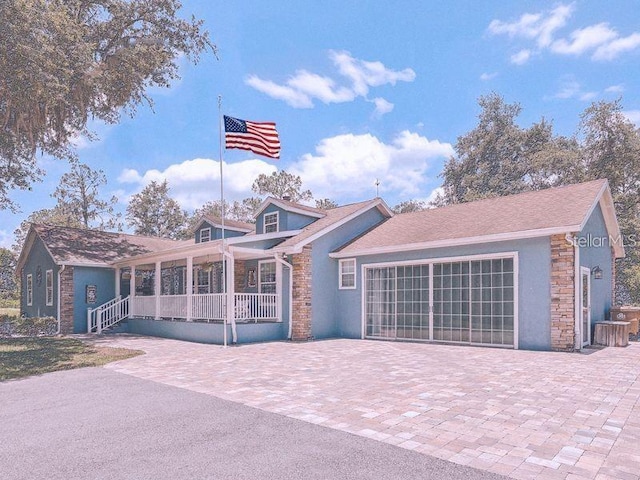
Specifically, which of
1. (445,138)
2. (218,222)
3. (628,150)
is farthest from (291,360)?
(445,138)

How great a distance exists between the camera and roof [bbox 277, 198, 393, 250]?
1452 cm

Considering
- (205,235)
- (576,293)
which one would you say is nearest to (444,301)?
(576,293)

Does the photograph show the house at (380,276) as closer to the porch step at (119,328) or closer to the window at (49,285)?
the window at (49,285)

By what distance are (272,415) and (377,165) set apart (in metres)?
23.6

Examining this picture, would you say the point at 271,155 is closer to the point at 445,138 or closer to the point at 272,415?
the point at 272,415

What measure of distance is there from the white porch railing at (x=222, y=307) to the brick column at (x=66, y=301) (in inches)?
177

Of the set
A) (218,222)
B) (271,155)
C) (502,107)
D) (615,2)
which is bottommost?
(218,222)

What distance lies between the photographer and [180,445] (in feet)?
15.0

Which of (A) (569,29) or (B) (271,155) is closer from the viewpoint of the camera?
(B) (271,155)

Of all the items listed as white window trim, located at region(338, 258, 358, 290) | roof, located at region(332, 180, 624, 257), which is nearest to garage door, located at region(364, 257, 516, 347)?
white window trim, located at region(338, 258, 358, 290)

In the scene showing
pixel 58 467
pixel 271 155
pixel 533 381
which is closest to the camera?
pixel 58 467

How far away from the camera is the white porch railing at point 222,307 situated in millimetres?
14133

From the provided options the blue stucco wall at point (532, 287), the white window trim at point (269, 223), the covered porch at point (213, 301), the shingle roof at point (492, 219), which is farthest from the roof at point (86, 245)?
the blue stucco wall at point (532, 287)

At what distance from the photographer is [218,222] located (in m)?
19.0
